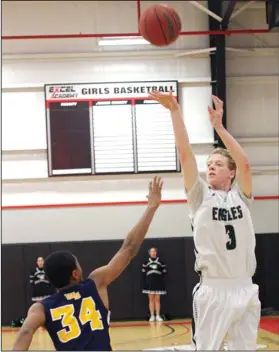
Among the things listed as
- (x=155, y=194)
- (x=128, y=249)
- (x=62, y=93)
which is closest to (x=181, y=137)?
(x=155, y=194)

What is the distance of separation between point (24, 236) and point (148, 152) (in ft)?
10.8

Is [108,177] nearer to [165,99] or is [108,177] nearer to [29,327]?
[165,99]

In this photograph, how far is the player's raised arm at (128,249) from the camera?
12.8 ft

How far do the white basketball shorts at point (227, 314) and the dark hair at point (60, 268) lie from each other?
1524 mm

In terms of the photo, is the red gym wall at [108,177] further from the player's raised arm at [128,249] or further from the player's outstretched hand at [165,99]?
the player's raised arm at [128,249]

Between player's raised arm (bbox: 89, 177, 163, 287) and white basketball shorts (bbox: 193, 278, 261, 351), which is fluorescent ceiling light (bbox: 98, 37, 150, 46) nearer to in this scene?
white basketball shorts (bbox: 193, 278, 261, 351)

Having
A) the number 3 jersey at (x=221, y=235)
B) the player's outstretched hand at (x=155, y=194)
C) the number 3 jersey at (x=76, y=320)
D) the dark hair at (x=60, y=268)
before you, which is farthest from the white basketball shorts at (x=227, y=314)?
the dark hair at (x=60, y=268)

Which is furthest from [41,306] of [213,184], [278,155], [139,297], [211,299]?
[278,155]

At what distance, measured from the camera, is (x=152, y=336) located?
11.1 meters

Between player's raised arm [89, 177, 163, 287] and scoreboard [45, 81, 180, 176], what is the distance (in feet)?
30.7

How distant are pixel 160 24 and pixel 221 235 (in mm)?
3835

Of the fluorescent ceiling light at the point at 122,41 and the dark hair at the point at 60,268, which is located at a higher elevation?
the fluorescent ceiling light at the point at 122,41

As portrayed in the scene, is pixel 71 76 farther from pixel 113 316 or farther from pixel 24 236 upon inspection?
pixel 113 316

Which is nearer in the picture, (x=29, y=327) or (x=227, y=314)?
(x=29, y=327)
